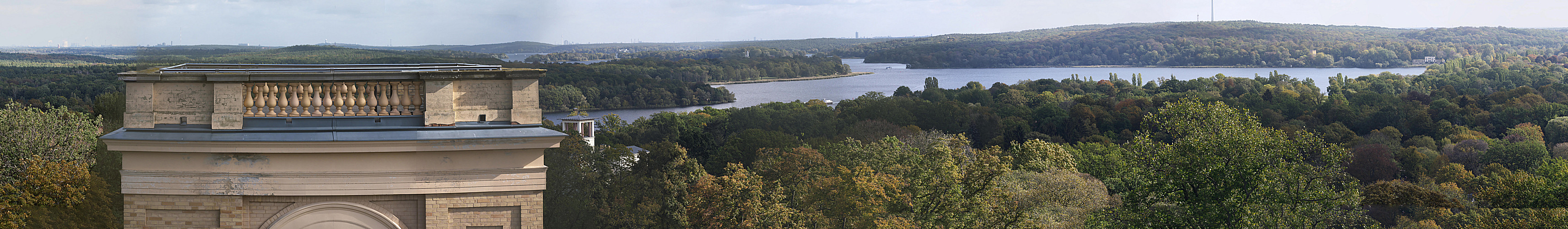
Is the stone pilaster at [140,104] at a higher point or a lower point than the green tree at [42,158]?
higher

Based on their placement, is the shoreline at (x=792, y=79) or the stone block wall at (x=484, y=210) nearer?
the stone block wall at (x=484, y=210)

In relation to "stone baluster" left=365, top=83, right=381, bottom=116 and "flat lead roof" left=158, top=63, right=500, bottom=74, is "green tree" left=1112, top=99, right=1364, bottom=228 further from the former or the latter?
"stone baluster" left=365, top=83, right=381, bottom=116

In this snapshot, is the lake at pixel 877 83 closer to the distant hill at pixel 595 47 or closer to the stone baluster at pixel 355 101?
the distant hill at pixel 595 47

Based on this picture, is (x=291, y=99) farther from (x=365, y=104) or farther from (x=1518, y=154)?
(x=1518, y=154)

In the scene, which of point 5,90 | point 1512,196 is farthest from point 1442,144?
point 5,90

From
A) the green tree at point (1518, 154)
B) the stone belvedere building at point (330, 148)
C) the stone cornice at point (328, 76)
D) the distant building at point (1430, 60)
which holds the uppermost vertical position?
the distant building at point (1430, 60)

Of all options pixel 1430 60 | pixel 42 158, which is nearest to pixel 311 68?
pixel 42 158

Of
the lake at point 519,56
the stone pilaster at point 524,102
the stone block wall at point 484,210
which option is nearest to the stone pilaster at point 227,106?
the stone block wall at point 484,210

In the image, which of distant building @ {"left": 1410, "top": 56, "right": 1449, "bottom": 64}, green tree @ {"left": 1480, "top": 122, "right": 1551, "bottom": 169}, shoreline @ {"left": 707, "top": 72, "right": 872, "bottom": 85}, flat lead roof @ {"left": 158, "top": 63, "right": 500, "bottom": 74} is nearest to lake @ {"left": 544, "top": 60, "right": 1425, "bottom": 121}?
shoreline @ {"left": 707, "top": 72, "right": 872, "bottom": 85}
